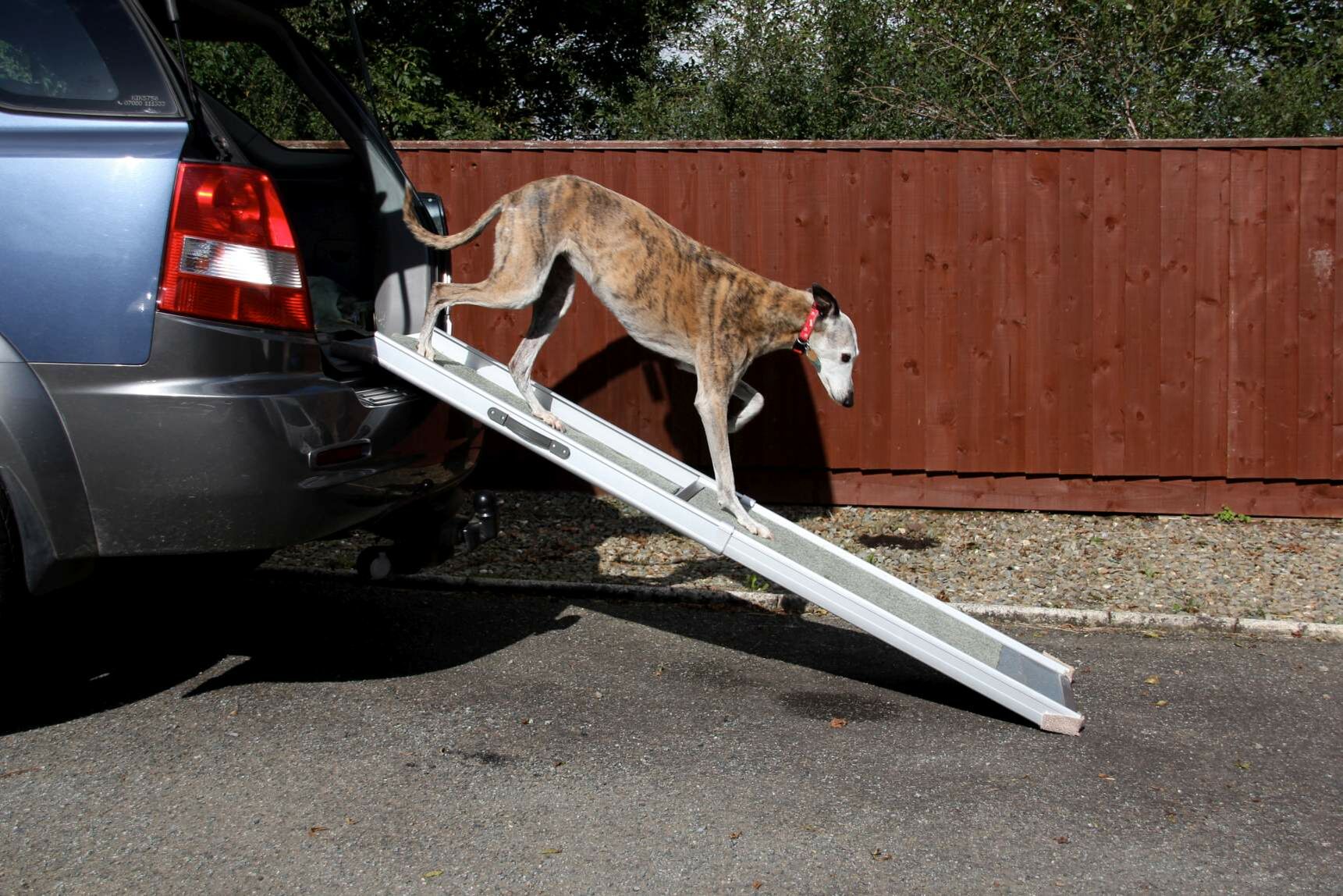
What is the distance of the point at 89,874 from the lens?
3268mm

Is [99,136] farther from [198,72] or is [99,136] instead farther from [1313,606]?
[198,72]

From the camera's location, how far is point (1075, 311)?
8406mm

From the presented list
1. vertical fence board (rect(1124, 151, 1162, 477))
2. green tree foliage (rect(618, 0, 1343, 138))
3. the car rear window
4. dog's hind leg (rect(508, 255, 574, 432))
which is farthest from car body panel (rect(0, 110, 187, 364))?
green tree foliage (rect(618, 0, 1343, 138))

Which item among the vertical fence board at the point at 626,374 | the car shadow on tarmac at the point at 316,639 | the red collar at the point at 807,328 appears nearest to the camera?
the car shadow on tarmac at the point at 316,639

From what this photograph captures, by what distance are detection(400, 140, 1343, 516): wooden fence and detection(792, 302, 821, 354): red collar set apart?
2459mm

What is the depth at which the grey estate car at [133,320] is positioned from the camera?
3707 millimetres

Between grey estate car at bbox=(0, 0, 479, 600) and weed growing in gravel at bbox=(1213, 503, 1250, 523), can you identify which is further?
weed growing in gravel at bbox=(1213, 503, 1250, 523)

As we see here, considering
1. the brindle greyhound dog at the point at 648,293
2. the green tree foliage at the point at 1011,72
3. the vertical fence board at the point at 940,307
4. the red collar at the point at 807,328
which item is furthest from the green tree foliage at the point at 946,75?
the red collar at the point at 807,328

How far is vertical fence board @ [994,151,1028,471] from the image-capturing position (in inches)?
329

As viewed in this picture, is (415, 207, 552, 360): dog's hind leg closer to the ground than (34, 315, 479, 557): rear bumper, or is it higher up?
higher up

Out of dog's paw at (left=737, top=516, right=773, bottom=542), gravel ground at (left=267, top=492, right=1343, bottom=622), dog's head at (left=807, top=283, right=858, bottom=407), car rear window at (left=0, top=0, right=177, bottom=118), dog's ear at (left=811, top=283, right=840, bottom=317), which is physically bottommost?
gravel ground at (left=267, top=492, right=1343, bottom=622)

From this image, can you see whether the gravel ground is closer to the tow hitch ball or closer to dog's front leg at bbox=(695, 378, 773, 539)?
dog's front leg at bbox=(695, 378, 773, 539)

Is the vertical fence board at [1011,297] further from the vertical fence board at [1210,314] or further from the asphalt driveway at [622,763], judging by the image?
the asphalt driveway at [622,763]

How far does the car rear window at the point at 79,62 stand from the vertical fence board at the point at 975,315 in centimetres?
593
